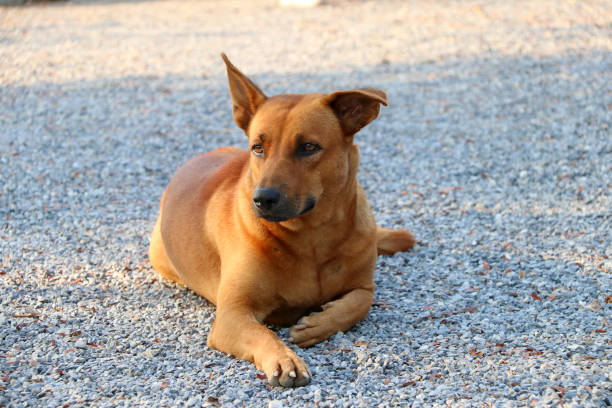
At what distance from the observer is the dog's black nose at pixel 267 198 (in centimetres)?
376

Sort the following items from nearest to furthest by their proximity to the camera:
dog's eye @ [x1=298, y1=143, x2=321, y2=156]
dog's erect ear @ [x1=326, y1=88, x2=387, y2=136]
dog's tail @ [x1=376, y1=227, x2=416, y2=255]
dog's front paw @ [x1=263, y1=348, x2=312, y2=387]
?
dog's front paw @ [x1=263, y1=348, x2=312, y2=387] → dog's eye @ [x1=298, y1=143, x2=321, y2=156] → dog's erect ear @ [x1=326, y1=88, x2=387, y2=136] → dog's tail @ [x1=376, y1=227, x2=416, y2=255]

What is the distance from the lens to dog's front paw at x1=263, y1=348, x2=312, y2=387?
11.8ft

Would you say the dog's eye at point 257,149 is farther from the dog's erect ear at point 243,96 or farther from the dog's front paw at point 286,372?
the dog's front paw at point 286,372

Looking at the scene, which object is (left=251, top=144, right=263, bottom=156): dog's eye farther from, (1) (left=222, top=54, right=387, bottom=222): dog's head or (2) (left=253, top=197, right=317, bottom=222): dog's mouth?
(2) (left=253, top=197, right=317, bottom=222): dog's mouth

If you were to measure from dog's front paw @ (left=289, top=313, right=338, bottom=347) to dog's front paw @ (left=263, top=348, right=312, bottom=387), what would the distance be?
402 mm

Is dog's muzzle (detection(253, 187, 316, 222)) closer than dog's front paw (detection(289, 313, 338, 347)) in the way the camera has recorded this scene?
Yes

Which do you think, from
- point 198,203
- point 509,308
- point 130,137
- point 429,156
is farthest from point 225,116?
point 509,308

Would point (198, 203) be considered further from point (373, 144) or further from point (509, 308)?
point (373, 144)

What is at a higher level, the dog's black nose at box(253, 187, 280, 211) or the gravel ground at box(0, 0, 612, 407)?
the dog's black nose at box(253, 187, 280, 211)

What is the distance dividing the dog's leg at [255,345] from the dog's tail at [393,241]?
1728mm

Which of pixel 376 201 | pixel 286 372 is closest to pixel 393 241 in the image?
pixel 376 201

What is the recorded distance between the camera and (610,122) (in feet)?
26.2

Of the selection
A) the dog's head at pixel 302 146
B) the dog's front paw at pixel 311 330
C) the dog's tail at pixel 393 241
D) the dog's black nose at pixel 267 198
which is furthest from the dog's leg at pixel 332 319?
the dog's tail at pixel 393 241

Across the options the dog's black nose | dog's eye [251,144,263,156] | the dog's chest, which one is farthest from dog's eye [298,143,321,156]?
the dog's chest
